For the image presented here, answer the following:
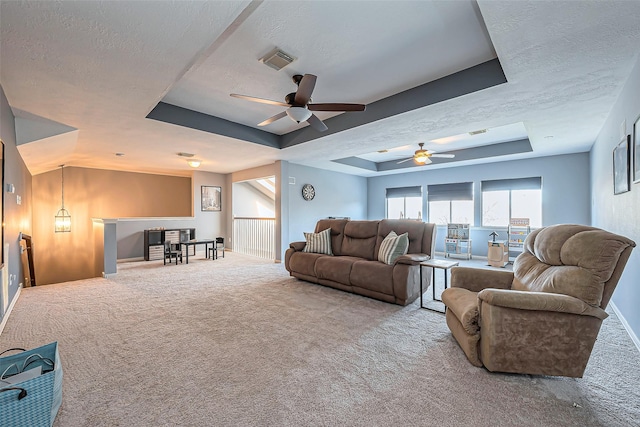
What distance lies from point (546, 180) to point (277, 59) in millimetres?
6500

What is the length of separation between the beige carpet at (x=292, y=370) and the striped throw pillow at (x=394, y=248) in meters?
0.58

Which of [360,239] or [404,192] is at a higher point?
[404,192]

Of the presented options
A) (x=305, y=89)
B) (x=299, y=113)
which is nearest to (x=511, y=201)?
(x=299, y=113)

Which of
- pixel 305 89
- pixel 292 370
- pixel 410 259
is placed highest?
pixel 305 89

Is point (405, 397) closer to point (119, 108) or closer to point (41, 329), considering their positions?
point (41, 329)

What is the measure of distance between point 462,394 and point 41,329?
12.4ft

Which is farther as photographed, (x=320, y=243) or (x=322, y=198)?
(x=322, y=198)

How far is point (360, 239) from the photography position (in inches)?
174

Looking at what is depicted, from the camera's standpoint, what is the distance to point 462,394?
1.76 m

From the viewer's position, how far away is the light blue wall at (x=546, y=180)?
580 cm

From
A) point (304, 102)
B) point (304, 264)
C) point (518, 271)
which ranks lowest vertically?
point (304, 264)

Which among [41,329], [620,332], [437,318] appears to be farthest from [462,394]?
[41,329]

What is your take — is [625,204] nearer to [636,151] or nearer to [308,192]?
[636,151]

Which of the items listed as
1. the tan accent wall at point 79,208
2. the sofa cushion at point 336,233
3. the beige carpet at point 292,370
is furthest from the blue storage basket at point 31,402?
the tan accent wall at point 79,208
